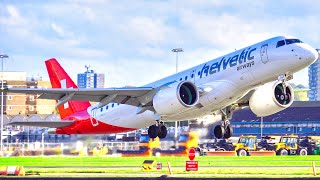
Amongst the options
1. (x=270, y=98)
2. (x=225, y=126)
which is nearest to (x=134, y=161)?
(x=225, y=126)

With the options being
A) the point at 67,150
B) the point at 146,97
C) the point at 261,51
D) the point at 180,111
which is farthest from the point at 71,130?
the point at 261,51

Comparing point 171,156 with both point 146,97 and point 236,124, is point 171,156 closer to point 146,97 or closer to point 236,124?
point 146,97

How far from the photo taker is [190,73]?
5391 centimetres

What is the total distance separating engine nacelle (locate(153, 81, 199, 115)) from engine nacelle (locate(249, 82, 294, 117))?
17.1 feet

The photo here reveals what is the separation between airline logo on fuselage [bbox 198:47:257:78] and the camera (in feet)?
163

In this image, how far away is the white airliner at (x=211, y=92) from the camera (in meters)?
48.9

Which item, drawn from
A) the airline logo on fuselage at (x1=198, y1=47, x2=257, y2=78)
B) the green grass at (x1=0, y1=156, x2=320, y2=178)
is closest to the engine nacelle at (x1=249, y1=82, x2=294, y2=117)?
the airline logo on fuselage at (x1=198, y1=47, x2=257, y2=78)

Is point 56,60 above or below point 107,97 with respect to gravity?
above

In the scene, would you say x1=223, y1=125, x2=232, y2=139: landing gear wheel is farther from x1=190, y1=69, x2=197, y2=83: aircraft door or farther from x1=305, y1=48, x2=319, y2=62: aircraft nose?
x1=305, y1=48, x2=319, y2=62: aircraft nose

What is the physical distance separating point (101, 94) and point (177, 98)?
22.8 feet

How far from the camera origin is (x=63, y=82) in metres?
67.3

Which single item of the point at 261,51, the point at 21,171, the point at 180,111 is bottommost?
the point at 21,171

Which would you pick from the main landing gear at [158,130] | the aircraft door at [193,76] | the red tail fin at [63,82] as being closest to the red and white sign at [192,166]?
the main landing gear at [158,130]

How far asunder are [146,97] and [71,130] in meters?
11.3
